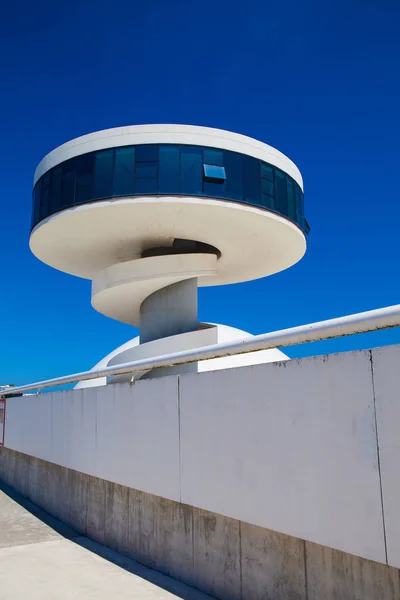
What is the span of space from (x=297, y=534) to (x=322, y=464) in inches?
32.4

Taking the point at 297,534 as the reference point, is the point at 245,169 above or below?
above

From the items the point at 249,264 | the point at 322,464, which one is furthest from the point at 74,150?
the point at 322,464

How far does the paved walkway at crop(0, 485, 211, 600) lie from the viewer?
750 centimetres

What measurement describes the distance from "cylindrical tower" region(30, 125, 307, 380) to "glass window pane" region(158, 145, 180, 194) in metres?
0.03

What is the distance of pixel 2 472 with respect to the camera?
818 inches

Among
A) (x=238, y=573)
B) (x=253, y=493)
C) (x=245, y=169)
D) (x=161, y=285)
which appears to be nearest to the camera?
(x=253, y=493)

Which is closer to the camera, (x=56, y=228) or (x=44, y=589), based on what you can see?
(x=44, y=589)

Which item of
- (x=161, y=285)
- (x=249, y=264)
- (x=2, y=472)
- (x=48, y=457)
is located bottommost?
(x=2, y=472)

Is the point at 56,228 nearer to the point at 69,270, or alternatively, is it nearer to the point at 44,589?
the point at 69,270

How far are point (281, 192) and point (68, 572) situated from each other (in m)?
12.5

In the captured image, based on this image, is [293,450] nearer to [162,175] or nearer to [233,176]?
[162,175]

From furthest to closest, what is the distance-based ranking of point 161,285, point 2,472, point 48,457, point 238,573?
point 2,472, point 161,285, point 48,457, point 238,573

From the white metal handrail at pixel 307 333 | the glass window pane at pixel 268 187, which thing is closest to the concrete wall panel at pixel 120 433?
the white metal handrail at pixel 307 333

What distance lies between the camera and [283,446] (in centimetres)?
575
